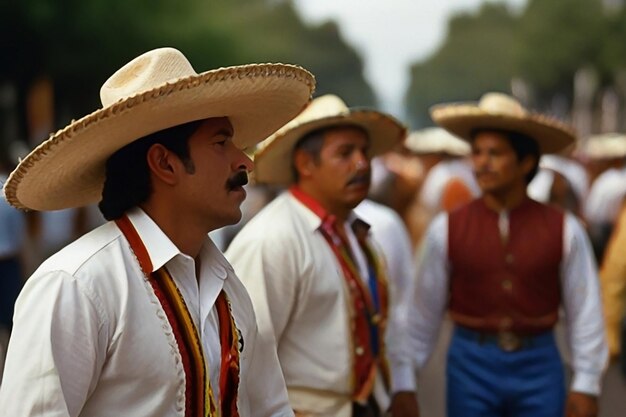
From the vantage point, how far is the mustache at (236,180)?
Result: 318 centimetres

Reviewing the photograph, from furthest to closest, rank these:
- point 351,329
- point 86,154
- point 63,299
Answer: point 351,329 < point 86,154 < point 63,299

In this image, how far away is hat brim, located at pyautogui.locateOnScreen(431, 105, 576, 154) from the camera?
5.50m

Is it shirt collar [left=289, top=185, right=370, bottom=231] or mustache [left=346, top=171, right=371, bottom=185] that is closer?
shirt collar [left=289, top=185, right=370, bottom=231]

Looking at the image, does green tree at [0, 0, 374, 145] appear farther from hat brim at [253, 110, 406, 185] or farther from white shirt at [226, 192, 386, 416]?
white shirt at [226, 192, 386, 416]

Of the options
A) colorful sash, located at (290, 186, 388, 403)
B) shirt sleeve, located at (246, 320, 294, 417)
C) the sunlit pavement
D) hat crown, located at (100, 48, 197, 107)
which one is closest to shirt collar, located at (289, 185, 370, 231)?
colorful sash, located at (290, 186, 388, 403)

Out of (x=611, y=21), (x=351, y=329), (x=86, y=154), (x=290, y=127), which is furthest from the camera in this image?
(x=611, y=21)

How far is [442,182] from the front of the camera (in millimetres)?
12500

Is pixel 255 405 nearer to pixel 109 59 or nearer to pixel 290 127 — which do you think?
pixel 290 127

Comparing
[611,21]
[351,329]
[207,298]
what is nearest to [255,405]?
[207,298]

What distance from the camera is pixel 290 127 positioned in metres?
5.00

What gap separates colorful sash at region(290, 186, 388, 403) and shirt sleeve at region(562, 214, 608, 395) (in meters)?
0.94

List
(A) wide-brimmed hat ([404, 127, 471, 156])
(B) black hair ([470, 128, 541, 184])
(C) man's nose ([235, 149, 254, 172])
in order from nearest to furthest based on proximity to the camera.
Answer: (C) man's nose ([235, 149, 254, 172]), (B) black hair ([470, 128, 541, 184]), (A) wide-brimmed hat ([404, 127, 471, 156])

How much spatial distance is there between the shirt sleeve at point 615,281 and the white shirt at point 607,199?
329 centimetres

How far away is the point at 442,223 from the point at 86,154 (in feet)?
9.17
